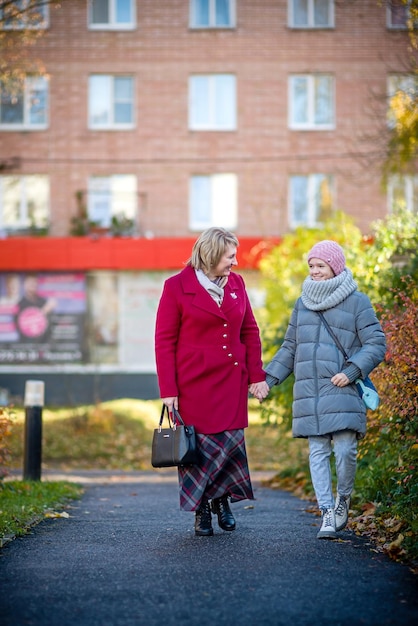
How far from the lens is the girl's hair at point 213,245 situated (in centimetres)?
677

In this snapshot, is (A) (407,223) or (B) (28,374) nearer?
(A) (407,223)

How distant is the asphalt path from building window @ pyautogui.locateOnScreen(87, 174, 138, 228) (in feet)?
74.6

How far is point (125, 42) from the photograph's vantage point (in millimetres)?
30172

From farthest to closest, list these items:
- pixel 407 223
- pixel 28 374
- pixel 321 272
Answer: pixel 28 374, pixel 407 223, pixel 321 272

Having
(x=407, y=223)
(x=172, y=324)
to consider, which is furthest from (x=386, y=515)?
(x=407, y=223)

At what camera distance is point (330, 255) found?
6711mm

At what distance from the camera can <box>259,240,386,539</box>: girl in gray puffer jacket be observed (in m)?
6.53

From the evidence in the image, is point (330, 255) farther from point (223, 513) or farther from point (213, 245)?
point (223, 513)

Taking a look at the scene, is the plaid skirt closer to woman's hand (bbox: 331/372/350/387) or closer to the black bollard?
woman's hand (bbox: 331/372/350/387)

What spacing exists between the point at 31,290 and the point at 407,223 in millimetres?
19749

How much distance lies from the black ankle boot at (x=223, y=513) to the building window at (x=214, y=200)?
2340 cm

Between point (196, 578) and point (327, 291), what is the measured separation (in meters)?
2.23

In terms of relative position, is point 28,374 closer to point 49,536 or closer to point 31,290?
point 31,290

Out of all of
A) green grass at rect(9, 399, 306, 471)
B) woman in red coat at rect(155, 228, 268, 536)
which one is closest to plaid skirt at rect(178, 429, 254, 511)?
woman in red coat at rect(155, 228, 268, 536)
